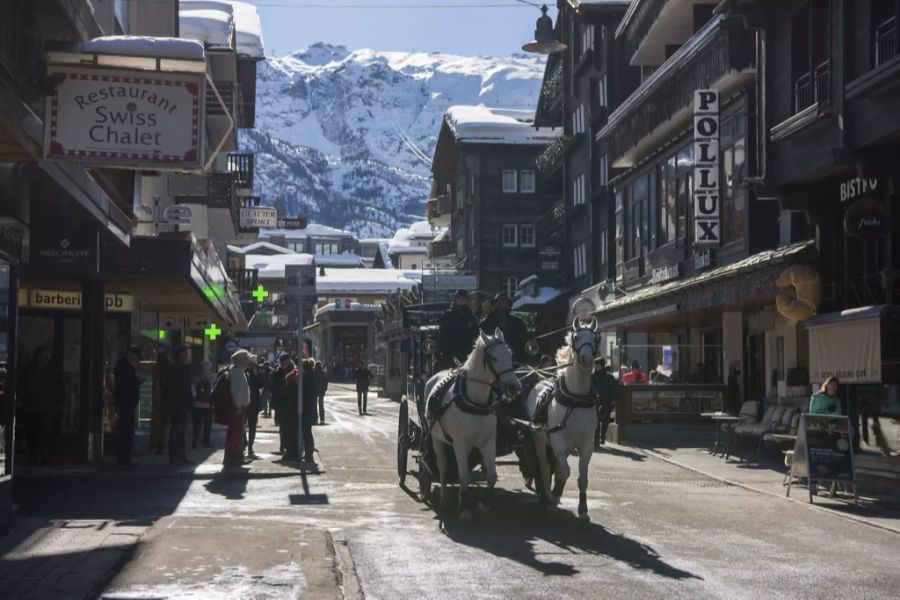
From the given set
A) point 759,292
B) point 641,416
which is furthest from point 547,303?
point 759,292

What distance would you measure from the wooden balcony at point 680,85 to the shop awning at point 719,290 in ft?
13.0

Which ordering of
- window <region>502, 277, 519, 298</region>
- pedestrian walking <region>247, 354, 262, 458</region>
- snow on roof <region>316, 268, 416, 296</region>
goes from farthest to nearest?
snow on roof <region>316, 268, 416, 296</region> < window <region>502, 277, 519, 298</region> < pedestrian walking <region>247, 354, 262, 458</region>

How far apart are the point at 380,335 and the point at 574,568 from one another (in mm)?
63043

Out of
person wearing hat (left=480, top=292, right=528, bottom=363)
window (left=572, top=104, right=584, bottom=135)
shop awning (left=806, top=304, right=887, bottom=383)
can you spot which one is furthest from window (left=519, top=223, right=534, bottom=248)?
person wearing hat (left=480, top=292, right=528, bottom=363)

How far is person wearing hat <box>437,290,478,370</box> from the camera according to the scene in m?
16.1

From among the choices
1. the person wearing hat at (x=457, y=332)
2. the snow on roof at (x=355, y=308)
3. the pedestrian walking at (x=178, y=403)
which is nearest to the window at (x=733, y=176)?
the pedestrian walking at (x=178, y=403)

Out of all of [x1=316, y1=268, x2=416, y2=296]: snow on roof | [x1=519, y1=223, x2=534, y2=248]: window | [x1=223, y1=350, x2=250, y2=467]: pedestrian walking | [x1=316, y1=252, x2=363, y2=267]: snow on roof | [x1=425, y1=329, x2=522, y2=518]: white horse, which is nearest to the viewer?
[x1=425, y1=329, x2=522, y2=518]: white horse

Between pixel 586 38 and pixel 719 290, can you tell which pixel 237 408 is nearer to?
pixel 719 290

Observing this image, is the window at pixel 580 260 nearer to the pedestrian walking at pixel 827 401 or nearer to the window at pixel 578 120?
the window at pixel 578 120

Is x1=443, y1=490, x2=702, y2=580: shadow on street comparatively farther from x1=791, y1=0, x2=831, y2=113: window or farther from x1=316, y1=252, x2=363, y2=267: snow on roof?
x1=316, y1=252, x2=363, y2=267: snow on roof

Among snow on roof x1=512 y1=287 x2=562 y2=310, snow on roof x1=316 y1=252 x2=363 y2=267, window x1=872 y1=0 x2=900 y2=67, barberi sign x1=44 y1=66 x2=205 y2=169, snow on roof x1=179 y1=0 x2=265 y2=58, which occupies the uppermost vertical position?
snow on roof x1=316 y1=252 x2=363 y2=267

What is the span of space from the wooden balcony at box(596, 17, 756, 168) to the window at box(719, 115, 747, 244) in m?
0.91

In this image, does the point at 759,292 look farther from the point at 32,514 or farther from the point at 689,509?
the point at 32,514

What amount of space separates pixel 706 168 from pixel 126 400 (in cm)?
1444
